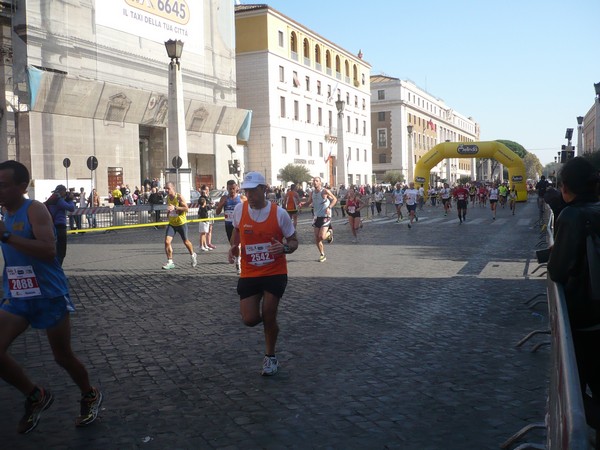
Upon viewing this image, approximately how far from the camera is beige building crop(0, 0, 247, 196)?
31.8 m

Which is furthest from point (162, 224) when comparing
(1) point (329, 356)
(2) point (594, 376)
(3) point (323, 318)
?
(2) point (594, 376)

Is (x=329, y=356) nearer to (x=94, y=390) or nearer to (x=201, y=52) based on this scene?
(x=94, y=390)

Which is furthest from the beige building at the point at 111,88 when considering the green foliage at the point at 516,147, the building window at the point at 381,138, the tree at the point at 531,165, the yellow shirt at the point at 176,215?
the green foliage at the point at 516,147

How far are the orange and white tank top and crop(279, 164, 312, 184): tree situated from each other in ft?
157

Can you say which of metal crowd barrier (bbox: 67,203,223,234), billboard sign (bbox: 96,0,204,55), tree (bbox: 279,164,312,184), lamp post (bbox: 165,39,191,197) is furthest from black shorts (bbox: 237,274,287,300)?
tree (bbox: 279,164,312,184)

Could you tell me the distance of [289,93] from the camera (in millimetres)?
57375

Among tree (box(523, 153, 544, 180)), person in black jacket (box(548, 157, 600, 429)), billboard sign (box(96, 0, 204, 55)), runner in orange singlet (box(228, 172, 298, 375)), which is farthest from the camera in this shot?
tree (box(523, 153, 544, 180))

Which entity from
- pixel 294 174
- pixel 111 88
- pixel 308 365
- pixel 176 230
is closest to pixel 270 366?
pixel 308 365

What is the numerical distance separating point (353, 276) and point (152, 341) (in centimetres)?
524

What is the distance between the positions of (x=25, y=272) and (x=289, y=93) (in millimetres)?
54454

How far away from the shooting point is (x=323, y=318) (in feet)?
25.5

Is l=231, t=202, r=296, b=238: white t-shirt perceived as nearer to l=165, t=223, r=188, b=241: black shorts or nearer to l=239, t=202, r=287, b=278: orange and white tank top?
l=239, t=202, r=287, b=278: orange and white tank top

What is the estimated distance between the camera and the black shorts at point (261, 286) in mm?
5602

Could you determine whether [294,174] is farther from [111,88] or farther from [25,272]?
[25,272]
